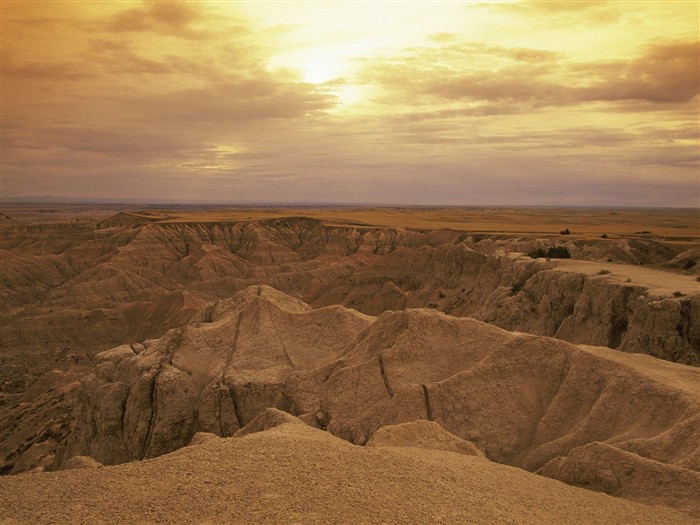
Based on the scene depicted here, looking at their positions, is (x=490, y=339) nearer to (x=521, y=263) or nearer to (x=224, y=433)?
(x=224, y=433)

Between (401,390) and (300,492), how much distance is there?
1028 centimetres

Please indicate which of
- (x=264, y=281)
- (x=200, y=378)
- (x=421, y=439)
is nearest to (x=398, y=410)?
(x=421, y=439)

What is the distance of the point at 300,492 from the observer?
11250mm

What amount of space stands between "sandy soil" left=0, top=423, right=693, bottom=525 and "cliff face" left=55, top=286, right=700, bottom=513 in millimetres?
2643

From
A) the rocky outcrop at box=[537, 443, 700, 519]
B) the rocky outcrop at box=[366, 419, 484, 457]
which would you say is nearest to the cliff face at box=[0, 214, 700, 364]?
the rocky outcrop at box=[537, 443, 700, 519]

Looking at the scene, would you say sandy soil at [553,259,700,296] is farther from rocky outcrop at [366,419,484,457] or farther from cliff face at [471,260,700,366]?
rocky outcrop at [366,419,484,457]

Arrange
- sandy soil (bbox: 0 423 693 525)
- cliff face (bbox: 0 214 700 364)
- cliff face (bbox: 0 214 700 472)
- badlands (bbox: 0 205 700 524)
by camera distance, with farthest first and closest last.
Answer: cliff face (bbox: 0 214 700 364)
cliff face (bbox: 0 214 700 472)
badlands (bbox: 0 205 700 524)
sandy soil (bbox: 0 423 693 525)

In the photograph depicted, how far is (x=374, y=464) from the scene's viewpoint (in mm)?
12758

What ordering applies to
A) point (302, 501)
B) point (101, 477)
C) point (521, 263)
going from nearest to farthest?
point (302, 501) → point (101, 477) → point (521, 263)

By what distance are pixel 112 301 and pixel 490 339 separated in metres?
71.4

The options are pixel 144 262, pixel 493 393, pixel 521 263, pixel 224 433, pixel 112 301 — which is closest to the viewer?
pixel 493 393

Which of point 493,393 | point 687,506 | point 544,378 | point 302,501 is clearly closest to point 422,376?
point 493,393

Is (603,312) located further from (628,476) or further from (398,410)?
(628,476)

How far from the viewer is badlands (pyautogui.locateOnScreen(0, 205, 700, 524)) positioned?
1156cm
